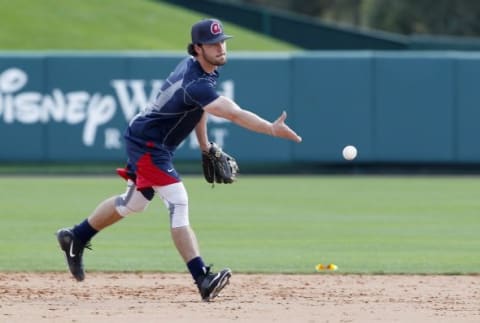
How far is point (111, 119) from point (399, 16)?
95.5 feet

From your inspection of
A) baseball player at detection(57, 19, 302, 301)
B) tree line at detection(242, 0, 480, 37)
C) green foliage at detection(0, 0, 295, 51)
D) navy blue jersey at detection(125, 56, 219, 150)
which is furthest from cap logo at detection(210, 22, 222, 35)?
tree line at detection(242, 0, 480, 37)

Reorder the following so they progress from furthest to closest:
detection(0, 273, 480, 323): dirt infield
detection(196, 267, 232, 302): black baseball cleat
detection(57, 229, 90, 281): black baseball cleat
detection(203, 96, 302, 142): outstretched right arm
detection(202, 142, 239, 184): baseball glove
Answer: detection(57, 229, 90, 281): black baseball cleat → detection(202, 142, 239, 184): baseball glove → detection(196, 267, 232, 302): black baseball cleat → detection(203, 96, 302, 142): outstretched right arm → detection(0, 273, 480, 323): dirt infield

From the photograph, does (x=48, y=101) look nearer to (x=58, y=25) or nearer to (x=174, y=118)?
(x=58, y=25)

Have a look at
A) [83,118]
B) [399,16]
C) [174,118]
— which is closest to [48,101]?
[83,118]

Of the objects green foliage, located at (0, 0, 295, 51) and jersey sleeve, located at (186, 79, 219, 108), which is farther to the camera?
green foliage, located at (0, 0, 295, 51)

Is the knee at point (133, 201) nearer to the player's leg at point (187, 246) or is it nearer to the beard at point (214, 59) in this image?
the player's leg at point (187, 246)

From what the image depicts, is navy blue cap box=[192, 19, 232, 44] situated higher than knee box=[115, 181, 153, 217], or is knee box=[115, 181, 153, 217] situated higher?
navy blue cap box=[192, 19, 232, 44]

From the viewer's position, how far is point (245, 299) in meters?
8.15

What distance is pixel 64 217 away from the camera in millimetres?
13875

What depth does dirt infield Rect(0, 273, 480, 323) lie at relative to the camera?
730cm

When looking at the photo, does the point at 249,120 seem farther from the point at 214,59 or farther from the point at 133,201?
the point at 133,201

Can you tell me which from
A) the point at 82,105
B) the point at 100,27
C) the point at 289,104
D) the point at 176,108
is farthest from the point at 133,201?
the point at 100,27

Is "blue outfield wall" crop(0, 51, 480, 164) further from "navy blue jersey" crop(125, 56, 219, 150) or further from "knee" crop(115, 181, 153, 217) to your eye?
"navy blue jersey" crop(125, 56, 219, 150)

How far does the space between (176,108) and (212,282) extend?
1.22 meters
